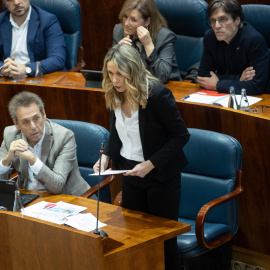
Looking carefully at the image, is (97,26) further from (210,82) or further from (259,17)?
(210,82)

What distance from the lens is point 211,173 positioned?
2787 millimetres

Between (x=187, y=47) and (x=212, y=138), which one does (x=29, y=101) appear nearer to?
(x=212, y=138)

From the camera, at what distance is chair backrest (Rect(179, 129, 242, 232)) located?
8.93 ft

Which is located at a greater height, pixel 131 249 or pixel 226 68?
pixel 226 68

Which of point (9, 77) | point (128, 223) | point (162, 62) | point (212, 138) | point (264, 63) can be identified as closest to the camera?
point (128, 223)

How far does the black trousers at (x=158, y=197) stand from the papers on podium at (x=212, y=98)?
0.75m

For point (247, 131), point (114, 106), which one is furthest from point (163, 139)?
point (247, 131)

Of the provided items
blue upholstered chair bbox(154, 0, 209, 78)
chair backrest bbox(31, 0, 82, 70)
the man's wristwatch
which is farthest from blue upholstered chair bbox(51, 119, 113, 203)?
chair backrest bbox(31, 0, 82, 70)

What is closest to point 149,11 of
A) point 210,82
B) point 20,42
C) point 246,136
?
point 210,82

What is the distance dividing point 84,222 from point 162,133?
446 mm

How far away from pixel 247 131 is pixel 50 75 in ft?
4.85

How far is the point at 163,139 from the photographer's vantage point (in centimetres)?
242

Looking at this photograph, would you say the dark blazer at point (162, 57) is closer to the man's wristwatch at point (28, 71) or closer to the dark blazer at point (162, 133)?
the man's wristwatch at point (28, 71)

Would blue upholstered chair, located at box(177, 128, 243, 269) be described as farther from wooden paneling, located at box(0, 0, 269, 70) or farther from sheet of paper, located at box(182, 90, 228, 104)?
wooden paneling, located at box(0, 0, 269, 70)
